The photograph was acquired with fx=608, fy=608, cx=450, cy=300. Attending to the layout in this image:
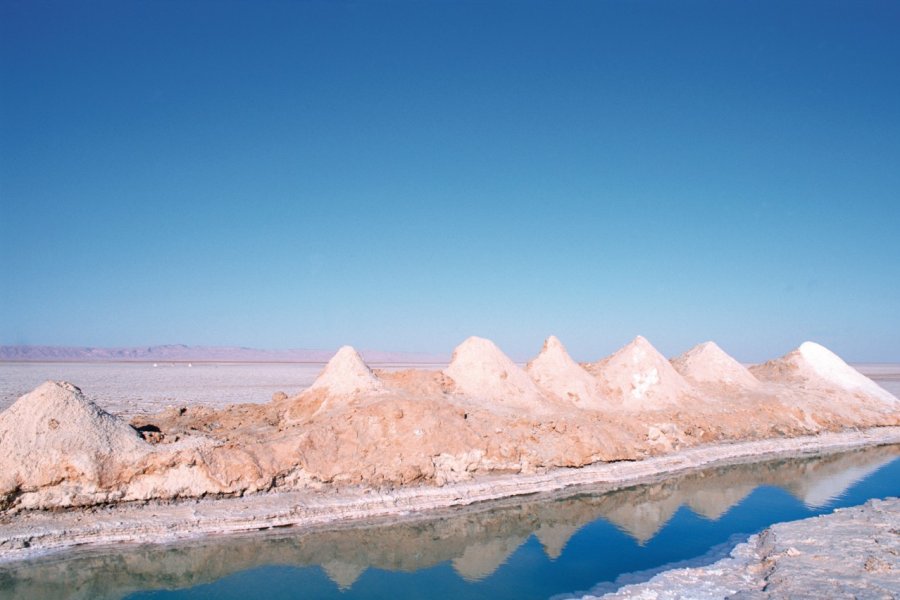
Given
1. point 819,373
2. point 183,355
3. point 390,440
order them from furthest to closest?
point 183,355 < point 819,373 < point 390,440

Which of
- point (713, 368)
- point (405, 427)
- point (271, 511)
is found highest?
point (713, 368)

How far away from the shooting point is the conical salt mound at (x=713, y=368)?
2572 centimetres

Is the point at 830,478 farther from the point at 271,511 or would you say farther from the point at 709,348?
the point at 271,511

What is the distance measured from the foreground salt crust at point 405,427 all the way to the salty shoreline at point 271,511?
0.85ft

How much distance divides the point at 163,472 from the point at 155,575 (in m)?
2.27

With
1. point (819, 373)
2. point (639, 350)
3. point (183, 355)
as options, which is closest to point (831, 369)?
A: point (819, 373)

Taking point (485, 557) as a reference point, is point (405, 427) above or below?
above

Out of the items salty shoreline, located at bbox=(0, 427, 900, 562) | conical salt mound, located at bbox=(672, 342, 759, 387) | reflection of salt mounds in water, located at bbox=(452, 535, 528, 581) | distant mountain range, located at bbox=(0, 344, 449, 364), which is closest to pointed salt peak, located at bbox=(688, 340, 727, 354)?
conical salt mound, located at bbox=(672, 342, 759, 387)

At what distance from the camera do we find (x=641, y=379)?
2178 cm

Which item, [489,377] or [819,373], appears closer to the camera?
[489,377]

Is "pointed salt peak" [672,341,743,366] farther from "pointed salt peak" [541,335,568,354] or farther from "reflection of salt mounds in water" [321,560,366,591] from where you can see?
"reflection of salt mounds in water" [321,560,366,591]

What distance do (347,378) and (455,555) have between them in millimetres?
6578

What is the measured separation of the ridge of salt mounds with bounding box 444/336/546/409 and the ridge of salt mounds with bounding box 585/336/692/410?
154 inches

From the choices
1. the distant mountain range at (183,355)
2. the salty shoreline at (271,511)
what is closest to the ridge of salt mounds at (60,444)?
the salty shoreline at (271,511)
